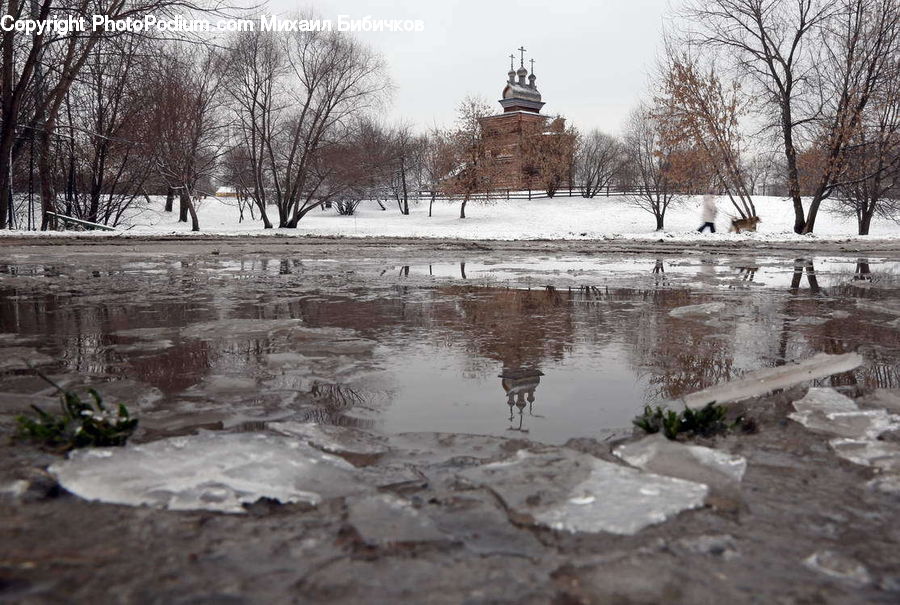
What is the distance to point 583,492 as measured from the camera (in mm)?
2102

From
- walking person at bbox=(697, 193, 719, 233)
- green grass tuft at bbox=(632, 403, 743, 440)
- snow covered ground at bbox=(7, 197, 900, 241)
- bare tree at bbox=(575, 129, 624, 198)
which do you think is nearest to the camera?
green grass tuft at bbox=(632, 403, 743, 440)

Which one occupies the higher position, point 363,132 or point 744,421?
point 363,132

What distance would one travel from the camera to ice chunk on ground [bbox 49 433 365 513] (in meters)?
2.04

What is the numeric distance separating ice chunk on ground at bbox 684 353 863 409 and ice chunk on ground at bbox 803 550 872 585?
1.19m

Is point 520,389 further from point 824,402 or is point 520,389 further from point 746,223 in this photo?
point 746,223

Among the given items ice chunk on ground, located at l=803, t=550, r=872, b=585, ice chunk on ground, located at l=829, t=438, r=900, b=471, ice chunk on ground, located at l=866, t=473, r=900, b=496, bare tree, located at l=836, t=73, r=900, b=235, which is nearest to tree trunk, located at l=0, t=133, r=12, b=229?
ice chunk on ground, located at l=829, t=438, r=900, b=471

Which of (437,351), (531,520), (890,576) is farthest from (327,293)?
(890,576)

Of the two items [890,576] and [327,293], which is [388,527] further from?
[327,293]

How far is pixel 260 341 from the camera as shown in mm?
4500

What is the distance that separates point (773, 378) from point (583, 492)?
70.3 inches

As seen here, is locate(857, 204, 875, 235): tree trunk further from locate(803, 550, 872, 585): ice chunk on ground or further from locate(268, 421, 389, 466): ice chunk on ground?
locate(803, 550, 872, 585): ice chunk on ground

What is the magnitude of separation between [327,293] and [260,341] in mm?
2843

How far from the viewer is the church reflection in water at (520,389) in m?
2.95

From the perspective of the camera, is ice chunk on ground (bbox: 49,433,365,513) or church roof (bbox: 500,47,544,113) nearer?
ice chunk on ground (bbox: 49,433,365,513)
